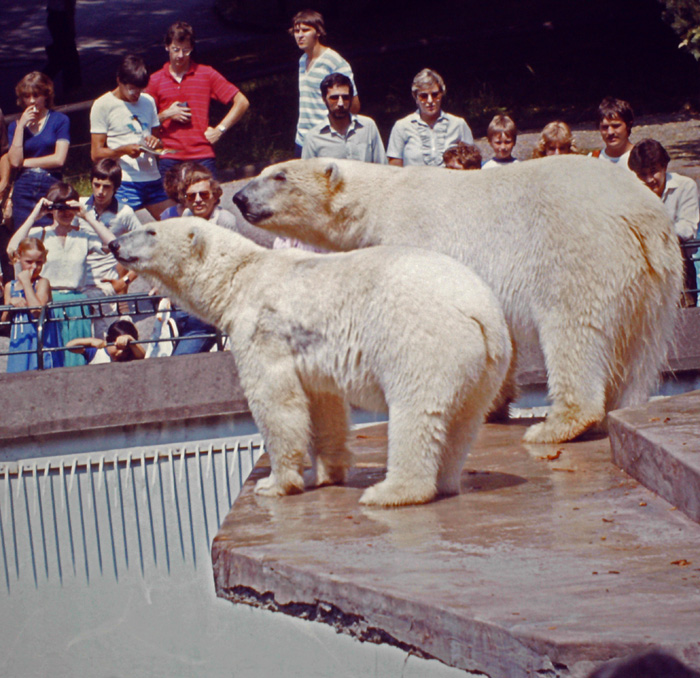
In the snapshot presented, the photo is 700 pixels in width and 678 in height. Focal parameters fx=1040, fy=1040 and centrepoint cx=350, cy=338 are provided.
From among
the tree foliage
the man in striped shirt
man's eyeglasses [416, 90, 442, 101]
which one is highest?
the tree foliage

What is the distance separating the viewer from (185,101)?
7.55 metres

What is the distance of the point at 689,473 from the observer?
329 centimetres

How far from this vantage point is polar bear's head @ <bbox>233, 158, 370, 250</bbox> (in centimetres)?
473

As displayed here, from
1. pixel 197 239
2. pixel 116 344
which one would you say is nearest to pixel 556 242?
pixel 197 239

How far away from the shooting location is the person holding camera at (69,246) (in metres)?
6.59

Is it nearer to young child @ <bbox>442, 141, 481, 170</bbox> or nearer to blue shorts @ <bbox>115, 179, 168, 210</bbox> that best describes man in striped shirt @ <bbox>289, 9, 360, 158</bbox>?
blue shorts @ <bbox>115, 179, 168, 210</bbox>

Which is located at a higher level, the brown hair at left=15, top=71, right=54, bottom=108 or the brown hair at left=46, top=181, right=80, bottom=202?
the brown hair at left=15, top=71, right=54, bottom=108

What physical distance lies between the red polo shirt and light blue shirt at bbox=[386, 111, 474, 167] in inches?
61.4

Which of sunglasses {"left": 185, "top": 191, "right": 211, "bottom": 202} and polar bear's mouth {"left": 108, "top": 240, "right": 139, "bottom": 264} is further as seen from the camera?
sunglasses {"left": 185, "top": 191, "right": 211, "bottom": 202}

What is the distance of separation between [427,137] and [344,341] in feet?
11.1

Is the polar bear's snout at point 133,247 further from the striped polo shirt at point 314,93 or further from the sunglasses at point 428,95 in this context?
the striped polo shirt at point 314,93

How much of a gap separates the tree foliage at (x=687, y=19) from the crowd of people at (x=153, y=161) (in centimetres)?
438

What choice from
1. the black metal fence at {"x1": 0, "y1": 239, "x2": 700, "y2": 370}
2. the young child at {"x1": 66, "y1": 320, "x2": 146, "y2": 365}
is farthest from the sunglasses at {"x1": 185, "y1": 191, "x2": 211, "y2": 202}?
the young child at {"x1": 66, "y1": 320, "x2": 146, "y2": 365}

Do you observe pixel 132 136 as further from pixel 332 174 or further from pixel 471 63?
pixel 471 63
